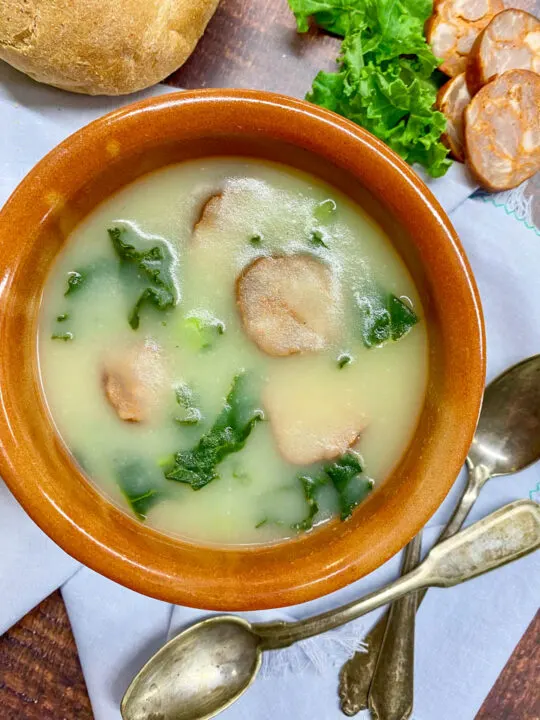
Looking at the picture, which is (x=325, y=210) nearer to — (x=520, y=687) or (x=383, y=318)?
(x=383, y=318)

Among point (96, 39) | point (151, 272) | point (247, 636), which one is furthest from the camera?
point (247, 636)

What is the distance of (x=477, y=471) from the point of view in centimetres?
143

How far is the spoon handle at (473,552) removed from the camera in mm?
1393

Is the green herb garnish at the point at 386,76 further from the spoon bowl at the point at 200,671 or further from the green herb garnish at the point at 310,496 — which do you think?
the spoon bowl at the point at 200,671

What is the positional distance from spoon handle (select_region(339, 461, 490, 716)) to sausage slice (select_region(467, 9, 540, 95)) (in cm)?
79

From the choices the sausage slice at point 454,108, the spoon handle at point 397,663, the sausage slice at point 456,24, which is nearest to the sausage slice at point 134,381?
the spoon handle at point 397,663

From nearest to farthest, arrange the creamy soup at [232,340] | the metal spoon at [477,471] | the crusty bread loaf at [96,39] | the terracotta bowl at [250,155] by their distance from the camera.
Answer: the terracotta bowl at [250,155] → the creamy soup at [232,340] → the crusty bread loaf at [96,39] → the metal spoon at [477,471]

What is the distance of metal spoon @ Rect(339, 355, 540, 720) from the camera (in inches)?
56.0

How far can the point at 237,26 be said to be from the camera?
59.0 inches

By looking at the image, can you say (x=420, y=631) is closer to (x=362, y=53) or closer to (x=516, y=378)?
(x=516, y=378)

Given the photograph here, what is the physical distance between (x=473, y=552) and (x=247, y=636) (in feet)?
1.59

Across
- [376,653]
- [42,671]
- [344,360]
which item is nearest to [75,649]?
[42,671]

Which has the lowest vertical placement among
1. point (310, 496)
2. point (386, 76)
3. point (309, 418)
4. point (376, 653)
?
point (376, 653)

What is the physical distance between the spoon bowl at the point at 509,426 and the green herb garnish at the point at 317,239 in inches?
18.4
